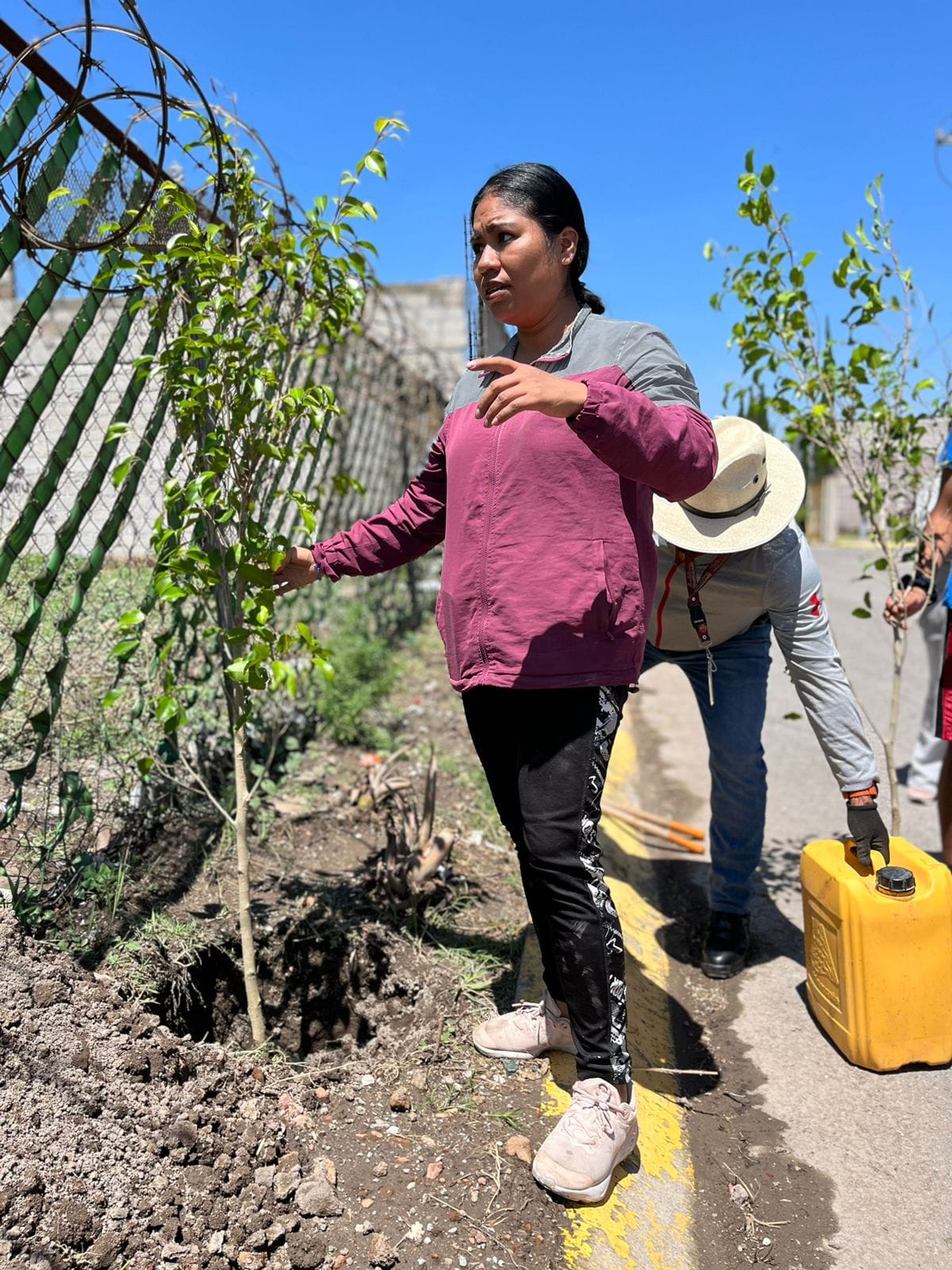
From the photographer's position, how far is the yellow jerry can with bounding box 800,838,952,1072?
7.96 ft

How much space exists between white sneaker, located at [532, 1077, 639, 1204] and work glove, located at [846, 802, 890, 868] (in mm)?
913

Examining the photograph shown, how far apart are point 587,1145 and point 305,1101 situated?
2.16ft

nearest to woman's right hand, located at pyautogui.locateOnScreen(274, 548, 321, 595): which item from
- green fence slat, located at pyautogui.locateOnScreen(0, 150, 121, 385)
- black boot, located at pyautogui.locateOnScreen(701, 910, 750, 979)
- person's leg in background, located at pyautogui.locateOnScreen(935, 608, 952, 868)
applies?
green fence slat, located at pyautogui.locateOnScreen(0, 150, 121, 385)

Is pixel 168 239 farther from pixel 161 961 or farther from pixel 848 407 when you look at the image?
pixel 848 407

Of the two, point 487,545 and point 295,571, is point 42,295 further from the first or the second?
point 487,545

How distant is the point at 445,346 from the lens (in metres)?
11.6

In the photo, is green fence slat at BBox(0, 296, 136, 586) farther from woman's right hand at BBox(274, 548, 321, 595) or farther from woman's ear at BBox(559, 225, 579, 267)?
woman's ear at BBox(559, 225, 579, 267)

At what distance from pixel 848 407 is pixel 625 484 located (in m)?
1.90

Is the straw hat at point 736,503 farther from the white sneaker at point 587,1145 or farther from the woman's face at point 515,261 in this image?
the white sneaker at point 587,1145

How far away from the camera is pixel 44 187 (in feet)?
7.75

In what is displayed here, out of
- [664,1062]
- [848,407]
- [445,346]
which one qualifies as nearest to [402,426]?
[445,346]

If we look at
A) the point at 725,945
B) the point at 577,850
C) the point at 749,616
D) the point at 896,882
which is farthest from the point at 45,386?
the point at 725,945

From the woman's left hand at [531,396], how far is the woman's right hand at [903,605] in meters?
2.03

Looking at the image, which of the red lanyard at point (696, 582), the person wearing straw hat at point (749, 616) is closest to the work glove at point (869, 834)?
the person wearing straw hat at point (749, 616)
